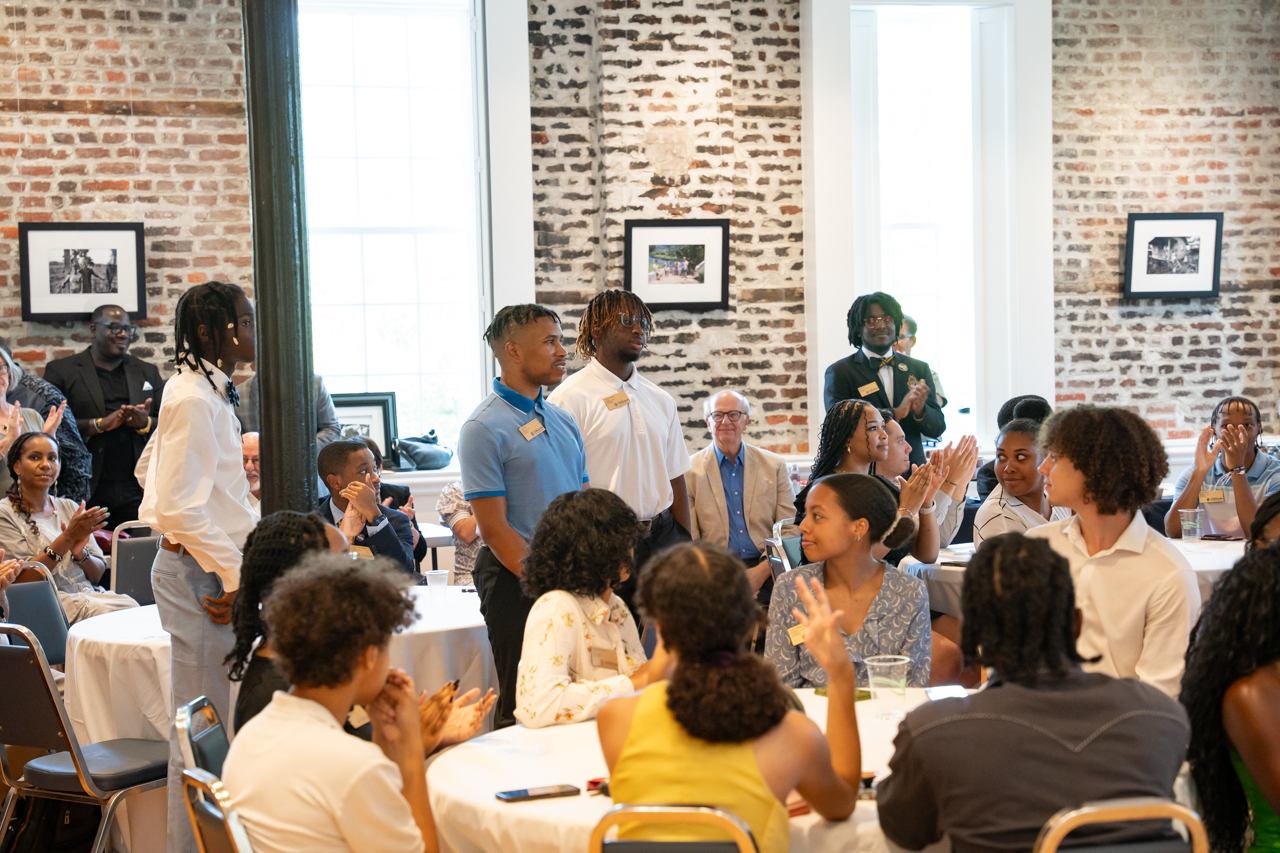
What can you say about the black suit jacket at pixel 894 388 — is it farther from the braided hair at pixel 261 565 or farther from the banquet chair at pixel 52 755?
the braided hair at pixel 261 565

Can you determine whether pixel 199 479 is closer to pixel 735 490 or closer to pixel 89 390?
pixel 735 490

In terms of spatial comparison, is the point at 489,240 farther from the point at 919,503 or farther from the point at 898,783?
the point at 898,783

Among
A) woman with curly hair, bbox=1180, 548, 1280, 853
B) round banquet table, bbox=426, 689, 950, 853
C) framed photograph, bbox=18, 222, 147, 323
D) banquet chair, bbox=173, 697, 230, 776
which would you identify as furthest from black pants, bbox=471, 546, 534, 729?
framed photograph, bbox=18, 222, 147, 323

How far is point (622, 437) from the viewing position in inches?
157

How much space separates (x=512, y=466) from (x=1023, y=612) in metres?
1.79

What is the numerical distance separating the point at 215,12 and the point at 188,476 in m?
4.87

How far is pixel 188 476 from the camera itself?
9.01ft

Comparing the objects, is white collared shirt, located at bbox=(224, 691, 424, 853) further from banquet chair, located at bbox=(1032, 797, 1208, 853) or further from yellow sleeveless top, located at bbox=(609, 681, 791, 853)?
banquet chair, located at bbox=(1032, 797, 1208, 853)

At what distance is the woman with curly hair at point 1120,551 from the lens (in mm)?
2365

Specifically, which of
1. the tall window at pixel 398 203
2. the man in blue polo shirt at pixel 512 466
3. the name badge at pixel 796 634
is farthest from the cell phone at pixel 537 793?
the tall window at pixel 398 203

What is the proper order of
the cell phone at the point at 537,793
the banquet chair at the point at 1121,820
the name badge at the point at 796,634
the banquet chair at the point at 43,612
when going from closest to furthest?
the banquet chair at the point at 1121,820
the cell phone at the point at 537,793
the name badge at the point at 796,634
the banquet chair at the point at 43,612

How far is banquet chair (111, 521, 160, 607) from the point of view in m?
4.48

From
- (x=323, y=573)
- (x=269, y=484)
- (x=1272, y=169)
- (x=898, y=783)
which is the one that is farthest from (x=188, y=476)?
(x=1272, y=169)

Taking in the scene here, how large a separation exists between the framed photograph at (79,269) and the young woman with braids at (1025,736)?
6.04 metres
